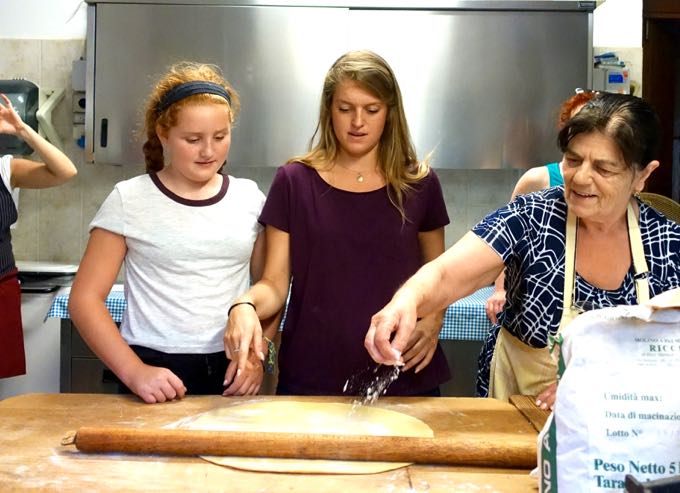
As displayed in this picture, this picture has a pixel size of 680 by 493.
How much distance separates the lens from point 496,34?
126 inches

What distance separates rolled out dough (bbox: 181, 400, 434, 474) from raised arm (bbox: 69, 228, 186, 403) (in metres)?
0.12

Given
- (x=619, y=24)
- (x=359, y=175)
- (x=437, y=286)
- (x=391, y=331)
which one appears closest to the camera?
(x=391, y=331)

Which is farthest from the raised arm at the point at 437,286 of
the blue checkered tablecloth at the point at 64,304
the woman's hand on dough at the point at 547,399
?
the blue checkered tablecloth at the point at 64,304

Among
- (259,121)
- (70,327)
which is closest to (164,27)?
(259,121)

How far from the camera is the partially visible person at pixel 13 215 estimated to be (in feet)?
7.84

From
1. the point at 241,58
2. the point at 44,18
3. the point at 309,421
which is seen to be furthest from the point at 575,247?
the point at 44,18

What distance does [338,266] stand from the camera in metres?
1.58

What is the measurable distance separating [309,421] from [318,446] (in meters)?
0.19

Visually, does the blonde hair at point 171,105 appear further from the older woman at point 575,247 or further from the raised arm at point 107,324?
the older woman at point 575,247

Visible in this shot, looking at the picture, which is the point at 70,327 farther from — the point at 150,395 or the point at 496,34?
the point at 496,34

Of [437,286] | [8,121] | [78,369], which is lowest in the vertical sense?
[78,369]

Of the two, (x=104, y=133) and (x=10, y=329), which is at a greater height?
(x=104, y=133)

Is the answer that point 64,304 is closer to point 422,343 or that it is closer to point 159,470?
point 422,343

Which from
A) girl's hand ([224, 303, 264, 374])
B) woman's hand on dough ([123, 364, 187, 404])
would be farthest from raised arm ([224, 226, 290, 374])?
woman's hand on dough ([123, 364, 187, 404])
